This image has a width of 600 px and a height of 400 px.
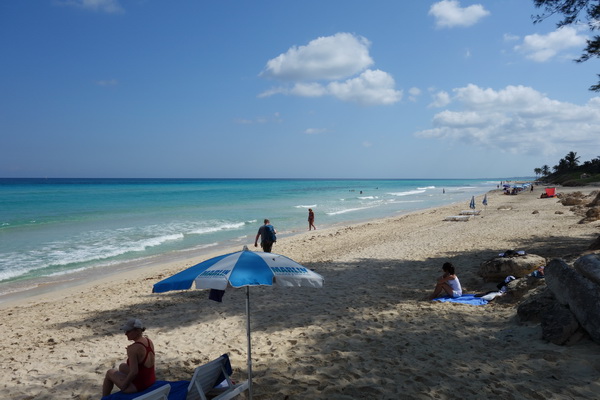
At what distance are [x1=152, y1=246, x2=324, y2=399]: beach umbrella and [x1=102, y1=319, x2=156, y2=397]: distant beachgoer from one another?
56cm

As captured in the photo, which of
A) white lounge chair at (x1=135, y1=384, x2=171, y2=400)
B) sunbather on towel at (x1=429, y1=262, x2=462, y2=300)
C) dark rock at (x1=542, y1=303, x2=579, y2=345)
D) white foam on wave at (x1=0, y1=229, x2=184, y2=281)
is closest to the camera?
white lounge chair at (x1=135, y1=384, x2=171, y2=400)

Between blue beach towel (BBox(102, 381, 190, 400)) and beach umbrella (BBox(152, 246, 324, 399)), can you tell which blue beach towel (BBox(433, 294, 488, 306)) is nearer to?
beach umbrella (BBox(152, 246, 324, 399))

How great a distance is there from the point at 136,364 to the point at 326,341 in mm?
2951

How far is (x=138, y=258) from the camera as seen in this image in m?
15.9

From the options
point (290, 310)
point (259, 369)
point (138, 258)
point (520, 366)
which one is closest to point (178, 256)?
point (138, 258)

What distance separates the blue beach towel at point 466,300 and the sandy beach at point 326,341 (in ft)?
0.76

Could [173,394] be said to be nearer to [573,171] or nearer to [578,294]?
[578,294]

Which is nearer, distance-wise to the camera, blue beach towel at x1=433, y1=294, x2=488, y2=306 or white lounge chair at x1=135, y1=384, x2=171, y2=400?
white lounge chair at x1=135, y1=384, x2=171, y2=400

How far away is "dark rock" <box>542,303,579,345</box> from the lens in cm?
503

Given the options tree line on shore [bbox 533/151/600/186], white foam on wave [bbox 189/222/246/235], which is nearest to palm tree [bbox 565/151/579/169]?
tree line on shore [bbox 533/151/600/186]

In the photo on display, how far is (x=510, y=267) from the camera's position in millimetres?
8383

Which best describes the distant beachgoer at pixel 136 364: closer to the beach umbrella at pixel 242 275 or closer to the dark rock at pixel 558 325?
the beach umbrella at pixel 242 275

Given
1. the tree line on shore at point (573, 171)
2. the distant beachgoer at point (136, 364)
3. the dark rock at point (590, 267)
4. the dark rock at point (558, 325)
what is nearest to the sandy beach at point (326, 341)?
the dark rock at point (558, 325)

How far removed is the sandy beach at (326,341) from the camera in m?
4.49
